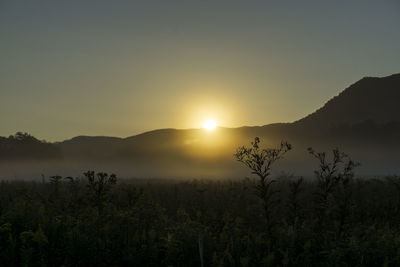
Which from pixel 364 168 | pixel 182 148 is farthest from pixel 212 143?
pixel 364 168

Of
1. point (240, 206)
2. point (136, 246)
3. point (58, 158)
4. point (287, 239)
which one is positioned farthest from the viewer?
point (58, 158)

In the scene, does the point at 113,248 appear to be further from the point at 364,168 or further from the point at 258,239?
the point at 364,168

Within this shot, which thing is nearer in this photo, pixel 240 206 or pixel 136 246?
pixel 136 246

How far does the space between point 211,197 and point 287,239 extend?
546 inches

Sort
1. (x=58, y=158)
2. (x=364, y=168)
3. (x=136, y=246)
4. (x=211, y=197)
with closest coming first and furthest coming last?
(x=136, y=246) → (x=211, y=197) → (x=58, y=158) → (x=364, y=168)

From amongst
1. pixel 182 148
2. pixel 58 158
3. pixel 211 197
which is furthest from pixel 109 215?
pixel 182 148

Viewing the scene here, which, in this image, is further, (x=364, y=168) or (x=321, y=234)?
(x=364, y=168)

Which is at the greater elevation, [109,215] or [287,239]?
[109,215]

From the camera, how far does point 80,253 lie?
31.4ft

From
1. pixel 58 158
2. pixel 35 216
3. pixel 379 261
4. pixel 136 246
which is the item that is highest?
pixel 58 158

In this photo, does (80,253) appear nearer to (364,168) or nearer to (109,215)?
(109,215)

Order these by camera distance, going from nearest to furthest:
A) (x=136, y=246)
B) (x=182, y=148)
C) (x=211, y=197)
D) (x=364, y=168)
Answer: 1. (x=136, y=246)
2. (x=211, y=197)
3. (x=364, y=168)
4. (x=182, y=148)

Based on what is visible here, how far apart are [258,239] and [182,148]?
17903 cm

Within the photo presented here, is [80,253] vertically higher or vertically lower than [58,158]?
lower
